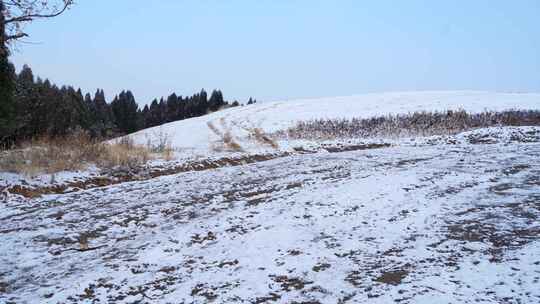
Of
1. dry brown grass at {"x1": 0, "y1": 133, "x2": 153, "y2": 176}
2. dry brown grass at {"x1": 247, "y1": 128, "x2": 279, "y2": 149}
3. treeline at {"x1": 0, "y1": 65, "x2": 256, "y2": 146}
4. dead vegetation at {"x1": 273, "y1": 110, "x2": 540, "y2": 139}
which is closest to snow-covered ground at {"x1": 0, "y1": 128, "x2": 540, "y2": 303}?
dry brown grass at {"x1": 0, "y1": 133, "x2": 153, "y2": 176}

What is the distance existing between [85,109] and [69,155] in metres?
51.6

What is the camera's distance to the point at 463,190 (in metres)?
7.90

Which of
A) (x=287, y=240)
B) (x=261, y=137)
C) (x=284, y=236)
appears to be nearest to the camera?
(x=287, y=240)

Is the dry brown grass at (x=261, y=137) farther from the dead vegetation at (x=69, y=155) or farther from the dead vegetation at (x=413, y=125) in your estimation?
the dead vegetation at (x=69, y=155)

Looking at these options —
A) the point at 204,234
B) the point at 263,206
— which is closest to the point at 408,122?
the point at 263,206

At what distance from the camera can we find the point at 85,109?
58.2 meters

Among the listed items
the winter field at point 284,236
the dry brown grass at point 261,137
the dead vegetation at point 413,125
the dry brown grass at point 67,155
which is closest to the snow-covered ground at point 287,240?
the winter field at point 284,236

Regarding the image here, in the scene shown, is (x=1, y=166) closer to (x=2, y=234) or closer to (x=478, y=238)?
(x=2, y=234)

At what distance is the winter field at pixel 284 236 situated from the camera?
4324 mm

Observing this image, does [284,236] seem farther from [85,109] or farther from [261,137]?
[85,109]

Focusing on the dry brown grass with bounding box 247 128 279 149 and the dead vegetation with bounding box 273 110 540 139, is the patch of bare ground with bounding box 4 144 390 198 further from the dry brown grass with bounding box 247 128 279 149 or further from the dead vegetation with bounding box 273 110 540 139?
the dead vegetation with bounding box 273 110 540 139

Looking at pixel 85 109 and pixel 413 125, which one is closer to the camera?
pixel 413 125

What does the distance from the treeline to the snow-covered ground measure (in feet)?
59.3

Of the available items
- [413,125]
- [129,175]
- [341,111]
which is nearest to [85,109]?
[341,111]
